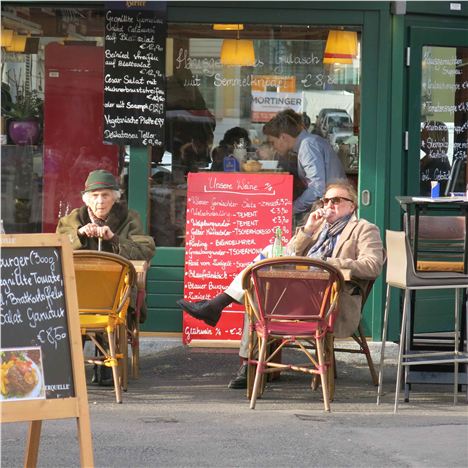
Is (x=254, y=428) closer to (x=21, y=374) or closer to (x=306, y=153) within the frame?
(x=21, y=374)

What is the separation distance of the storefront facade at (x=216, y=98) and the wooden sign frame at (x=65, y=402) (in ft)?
13.2

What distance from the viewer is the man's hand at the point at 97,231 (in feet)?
25.3

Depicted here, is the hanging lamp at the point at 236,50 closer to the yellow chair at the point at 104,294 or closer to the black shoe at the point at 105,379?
the yellow chair at the point at 104,294

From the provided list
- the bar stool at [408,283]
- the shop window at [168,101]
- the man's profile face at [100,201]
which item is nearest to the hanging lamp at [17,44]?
the shop window at [168,101]

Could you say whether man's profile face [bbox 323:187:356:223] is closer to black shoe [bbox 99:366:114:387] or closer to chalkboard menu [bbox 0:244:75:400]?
black shoe [bbox 99:366:114:387]

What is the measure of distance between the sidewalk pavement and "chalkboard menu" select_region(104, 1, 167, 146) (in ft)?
6.62

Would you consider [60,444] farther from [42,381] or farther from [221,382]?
[221,382]

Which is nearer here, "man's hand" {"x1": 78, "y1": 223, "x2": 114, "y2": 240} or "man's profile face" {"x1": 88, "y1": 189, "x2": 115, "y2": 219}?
"man's hand" {"x1": 78, "y1": 223, "x2": 114, "y2": 240}

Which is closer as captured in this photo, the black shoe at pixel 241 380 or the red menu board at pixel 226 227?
the black shoe at pixel 241 380

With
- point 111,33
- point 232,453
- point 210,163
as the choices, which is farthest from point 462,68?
point 232,453

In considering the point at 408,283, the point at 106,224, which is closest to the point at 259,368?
the point at 408,283

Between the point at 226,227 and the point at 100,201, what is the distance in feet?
3.60

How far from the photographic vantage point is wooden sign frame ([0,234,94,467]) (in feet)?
15.6

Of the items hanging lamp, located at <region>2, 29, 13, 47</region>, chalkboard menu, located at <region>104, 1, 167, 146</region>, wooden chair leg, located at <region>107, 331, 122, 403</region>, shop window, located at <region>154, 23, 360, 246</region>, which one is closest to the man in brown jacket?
wooden chair leg, located at <region>107, 331, 122, 403</region>
